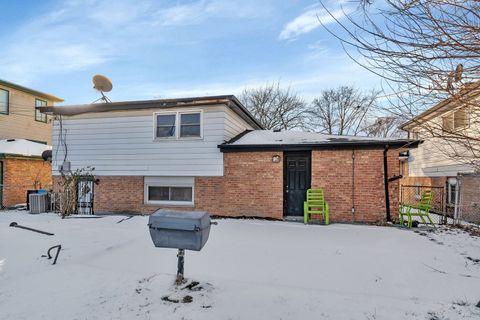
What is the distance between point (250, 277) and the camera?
13.3 feet

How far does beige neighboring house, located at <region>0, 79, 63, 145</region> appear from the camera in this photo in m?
15.4

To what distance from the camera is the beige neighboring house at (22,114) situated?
1541cm

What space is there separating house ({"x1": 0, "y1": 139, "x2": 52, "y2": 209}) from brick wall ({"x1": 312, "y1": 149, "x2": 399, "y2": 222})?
13607mm

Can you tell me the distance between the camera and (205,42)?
10.3 meters

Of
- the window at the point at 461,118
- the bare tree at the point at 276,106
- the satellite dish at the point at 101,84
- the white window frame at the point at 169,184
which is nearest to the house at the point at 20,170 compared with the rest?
the satellite dish at the point at 101,84

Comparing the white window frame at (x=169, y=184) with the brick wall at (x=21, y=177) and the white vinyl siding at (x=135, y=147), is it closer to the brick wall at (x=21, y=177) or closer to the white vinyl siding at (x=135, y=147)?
the white vinyl siding at (x=135, y=147)

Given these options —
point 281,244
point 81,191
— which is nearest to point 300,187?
point 281,244

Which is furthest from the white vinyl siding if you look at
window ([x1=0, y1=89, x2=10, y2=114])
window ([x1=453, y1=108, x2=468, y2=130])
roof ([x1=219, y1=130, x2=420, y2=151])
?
window ([x1=0, y1=89, x2=10, y2=114])

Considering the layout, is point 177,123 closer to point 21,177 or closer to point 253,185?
point 253,185

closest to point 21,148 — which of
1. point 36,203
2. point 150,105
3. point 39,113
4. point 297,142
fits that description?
point 36,203

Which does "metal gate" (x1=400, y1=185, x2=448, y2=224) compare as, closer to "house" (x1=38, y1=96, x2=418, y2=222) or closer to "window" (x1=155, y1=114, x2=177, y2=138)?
"house" (x1=38, y1=96, x2=418, y2=222)

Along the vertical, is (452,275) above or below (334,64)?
below

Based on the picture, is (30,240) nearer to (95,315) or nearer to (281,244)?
(95,315)

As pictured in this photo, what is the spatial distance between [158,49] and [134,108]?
2441 millimetres
